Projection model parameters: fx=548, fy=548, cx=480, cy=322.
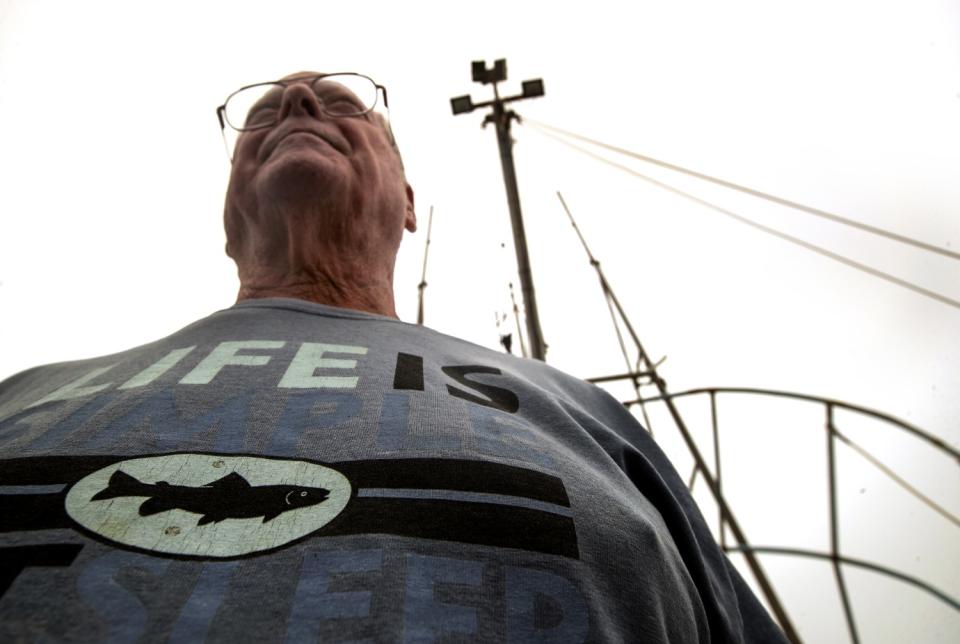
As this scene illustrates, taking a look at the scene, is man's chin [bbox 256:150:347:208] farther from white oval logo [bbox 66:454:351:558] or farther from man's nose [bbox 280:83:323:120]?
white oval logo [bbox 66:454:351:558]

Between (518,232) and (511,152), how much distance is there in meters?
1.13

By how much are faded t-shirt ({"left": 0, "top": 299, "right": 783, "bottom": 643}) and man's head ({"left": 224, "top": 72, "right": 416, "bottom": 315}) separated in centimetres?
64

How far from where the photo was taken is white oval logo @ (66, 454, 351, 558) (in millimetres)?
587

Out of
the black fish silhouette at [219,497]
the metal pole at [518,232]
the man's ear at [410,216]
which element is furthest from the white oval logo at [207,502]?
the metal pole at [518,232]

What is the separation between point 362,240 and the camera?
1.81 m

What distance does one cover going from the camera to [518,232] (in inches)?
195

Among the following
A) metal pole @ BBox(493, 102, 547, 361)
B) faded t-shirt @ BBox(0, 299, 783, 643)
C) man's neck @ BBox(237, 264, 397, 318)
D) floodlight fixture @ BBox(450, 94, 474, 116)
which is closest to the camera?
faded t-shirt @ BBox(0, 299, 783, 643)

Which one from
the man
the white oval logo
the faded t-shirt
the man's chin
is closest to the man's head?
the man's chin

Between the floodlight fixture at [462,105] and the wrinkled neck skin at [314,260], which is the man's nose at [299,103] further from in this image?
the floodlight fixture at [462,105]

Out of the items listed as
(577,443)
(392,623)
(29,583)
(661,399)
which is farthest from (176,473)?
(661,399)

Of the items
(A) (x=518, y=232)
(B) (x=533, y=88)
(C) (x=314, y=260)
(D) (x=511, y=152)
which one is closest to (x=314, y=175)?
(C) (x=314, y=260)

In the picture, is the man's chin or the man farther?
the man's chin

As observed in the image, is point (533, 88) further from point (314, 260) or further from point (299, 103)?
point (314, 260)

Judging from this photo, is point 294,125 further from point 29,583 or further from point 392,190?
point 29,583
